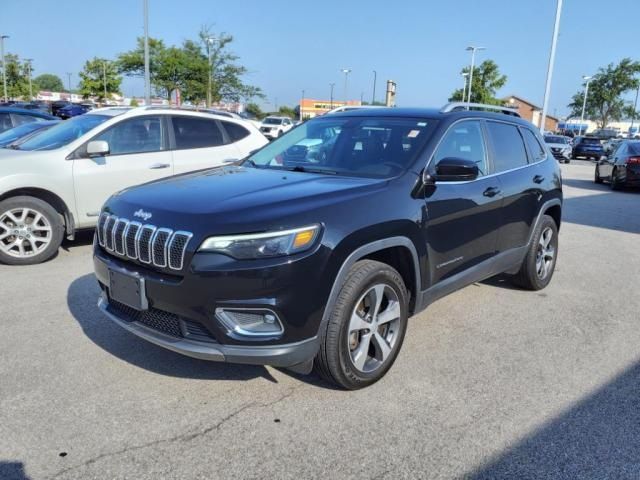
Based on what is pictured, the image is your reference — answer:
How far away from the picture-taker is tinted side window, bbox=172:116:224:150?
7.25 metres

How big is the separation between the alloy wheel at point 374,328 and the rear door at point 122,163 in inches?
168

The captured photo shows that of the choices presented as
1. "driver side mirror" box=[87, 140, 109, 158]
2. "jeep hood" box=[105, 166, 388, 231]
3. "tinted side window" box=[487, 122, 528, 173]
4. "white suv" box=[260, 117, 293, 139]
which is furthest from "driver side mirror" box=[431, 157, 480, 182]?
"white suv" box=[260, 117, 293, 139]

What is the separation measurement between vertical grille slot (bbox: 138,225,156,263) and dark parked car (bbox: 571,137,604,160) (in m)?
33.4

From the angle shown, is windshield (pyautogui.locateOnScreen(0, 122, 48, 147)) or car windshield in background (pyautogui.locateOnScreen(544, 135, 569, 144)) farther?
car windshield in background (pyautogui.locateOnScreen(544, 135, 569, 144))

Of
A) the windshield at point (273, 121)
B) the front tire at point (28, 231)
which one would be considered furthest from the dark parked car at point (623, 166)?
the windshield at point (273, 121)

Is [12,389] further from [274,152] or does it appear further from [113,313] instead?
[274,152]

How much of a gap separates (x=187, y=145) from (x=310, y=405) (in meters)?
4.99

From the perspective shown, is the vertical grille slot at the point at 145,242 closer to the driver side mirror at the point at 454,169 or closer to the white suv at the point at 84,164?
the driver side mirror at the point at 454,169

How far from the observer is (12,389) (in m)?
3.27

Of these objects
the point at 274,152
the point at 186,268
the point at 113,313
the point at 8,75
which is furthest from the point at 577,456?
the point at 8,75

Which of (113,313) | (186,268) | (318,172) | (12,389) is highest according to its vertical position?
(318,172)

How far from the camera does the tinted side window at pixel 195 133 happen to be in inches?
286

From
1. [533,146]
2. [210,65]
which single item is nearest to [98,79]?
[210,65]

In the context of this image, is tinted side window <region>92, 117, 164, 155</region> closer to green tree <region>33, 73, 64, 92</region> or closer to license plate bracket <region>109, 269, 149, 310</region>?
license plate bracket <region>109, 269, 149, 310</region>
